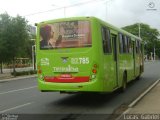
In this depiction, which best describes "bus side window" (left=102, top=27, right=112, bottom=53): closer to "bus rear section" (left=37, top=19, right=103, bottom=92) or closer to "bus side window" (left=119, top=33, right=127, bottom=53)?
"bus rear section" (left=37, top=19, right=103, bottom=92)

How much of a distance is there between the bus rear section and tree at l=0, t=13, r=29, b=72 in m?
27.1

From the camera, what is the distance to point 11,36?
139 feet

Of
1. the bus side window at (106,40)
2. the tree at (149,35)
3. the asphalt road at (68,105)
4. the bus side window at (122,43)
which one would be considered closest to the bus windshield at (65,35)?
the bus side window at (106,40)

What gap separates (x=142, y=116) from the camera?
11156mm

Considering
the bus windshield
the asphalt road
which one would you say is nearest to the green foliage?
the asphalt road

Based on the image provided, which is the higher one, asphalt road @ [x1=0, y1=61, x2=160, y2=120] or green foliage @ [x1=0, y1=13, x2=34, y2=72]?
green foliage @ [x1=0, y1=13, x2=34, y2=72]

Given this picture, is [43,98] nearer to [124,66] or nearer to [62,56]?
[62,56]

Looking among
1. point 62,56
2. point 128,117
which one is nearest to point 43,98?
point 62,56

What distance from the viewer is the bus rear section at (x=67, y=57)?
544 inches

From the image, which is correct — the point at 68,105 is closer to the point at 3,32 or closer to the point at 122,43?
the point at 122,43

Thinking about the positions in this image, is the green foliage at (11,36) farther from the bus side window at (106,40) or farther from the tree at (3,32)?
the bus side window at (106,40)

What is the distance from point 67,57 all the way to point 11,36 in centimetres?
2891

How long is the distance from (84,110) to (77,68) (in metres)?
1.59

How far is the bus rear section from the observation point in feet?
45.3
